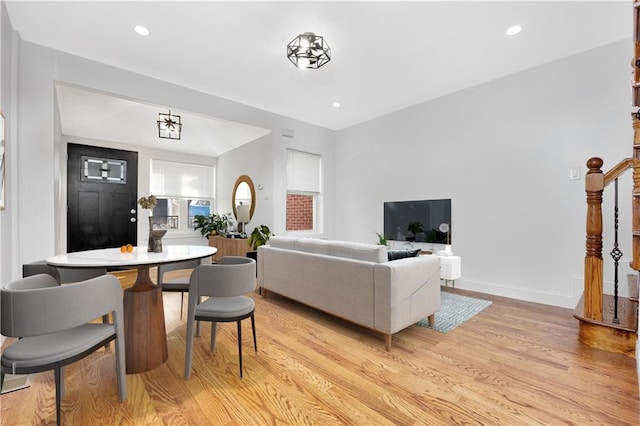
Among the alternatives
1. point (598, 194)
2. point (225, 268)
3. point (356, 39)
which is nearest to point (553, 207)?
point (598, 194)

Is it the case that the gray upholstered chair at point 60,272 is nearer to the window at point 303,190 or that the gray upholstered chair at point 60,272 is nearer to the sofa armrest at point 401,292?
the sofa armrest at point 401,292

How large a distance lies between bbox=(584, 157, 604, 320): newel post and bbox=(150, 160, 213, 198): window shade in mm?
6548

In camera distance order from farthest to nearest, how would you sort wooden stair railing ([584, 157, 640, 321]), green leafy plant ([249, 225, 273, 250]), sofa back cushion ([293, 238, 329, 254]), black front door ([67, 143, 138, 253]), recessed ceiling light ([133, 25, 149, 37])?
black front door ([67, 143, 138, 253]) → green leafy plant ([249, 225, 273, 250]) → sofa back cushion ([293, 238, 329, 254]) → recessed ceiling light ([133, 25, 149, 37]) → wooden stair railing ([584, 157, 640, 321])

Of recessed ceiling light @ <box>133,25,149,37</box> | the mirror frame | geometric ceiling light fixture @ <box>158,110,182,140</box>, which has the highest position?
recessed ceiling light @ <box>133,25,149,37</box>

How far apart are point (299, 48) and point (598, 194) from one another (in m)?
2.83

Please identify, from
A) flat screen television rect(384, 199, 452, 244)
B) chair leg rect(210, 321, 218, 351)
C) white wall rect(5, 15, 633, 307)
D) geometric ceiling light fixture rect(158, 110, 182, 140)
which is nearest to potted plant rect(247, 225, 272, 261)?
white wall rect(5, 15, 633, 307)

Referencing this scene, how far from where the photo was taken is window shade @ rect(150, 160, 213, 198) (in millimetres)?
5938

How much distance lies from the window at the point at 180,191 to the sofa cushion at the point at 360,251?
458 centimetres

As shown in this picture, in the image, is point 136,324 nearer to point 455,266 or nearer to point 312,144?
point 455,266

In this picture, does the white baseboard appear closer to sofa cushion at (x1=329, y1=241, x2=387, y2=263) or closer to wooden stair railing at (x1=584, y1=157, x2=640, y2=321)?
wooden stair railing at (x1=584, y1=157, x2=640, y2=321)

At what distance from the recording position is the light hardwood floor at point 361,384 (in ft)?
4.82

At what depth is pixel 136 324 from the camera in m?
1.90

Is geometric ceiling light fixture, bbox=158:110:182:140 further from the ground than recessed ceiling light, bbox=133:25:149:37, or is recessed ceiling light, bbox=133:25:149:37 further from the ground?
recessed ceiling light, bbox=133:25:149:37

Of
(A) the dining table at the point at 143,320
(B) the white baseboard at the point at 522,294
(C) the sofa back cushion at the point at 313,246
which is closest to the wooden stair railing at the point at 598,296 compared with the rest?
(B) the white baseboard at the point at 522,294
